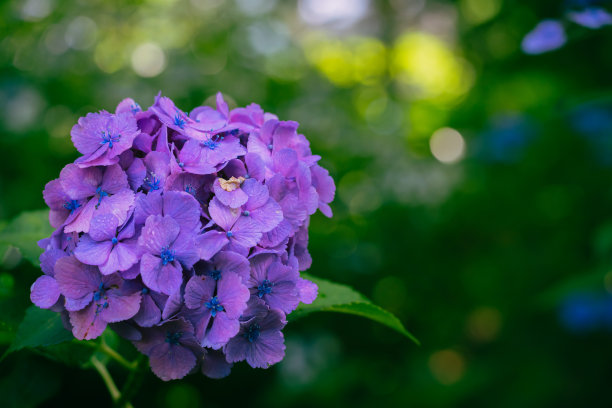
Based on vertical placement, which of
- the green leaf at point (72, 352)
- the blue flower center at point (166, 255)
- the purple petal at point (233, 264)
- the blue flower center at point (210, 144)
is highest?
the blue flower center at point (210, 144)

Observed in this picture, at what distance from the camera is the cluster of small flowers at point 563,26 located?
1.84 m

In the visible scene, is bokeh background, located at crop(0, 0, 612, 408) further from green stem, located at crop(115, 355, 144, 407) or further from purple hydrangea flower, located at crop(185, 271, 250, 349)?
Result: purple hydrangea flower, located at crop(185, 271, 250, 349)

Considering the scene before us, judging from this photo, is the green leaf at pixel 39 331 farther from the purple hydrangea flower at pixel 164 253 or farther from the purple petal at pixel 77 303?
the purple hydrangea flower at pixel 164 253

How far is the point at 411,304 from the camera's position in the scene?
314 centimetres

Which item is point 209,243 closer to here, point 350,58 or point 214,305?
point 214,305

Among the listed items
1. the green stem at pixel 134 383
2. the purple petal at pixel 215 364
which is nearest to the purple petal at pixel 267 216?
the purple petal at pixel 215 364

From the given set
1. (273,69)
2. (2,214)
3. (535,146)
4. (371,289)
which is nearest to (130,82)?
(2,214)

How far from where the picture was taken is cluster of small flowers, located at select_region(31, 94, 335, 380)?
2.62 feet

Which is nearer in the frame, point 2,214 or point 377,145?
point 2,214

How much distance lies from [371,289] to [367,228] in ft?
1.34

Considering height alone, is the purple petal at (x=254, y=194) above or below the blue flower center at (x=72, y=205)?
above

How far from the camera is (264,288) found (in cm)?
85

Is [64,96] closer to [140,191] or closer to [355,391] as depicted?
[355,391]

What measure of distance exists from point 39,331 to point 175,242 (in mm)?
323
